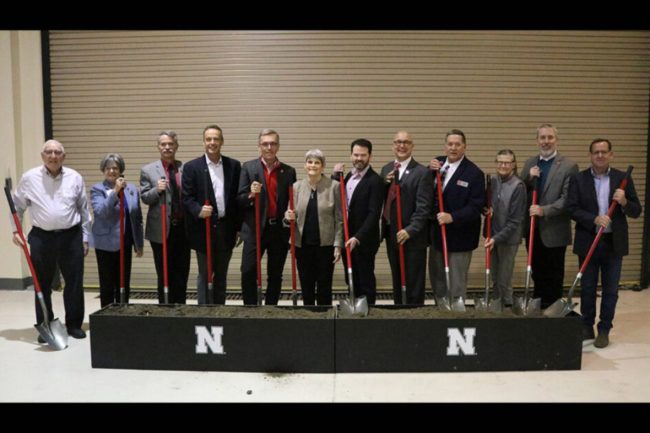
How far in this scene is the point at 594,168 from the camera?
4133mm

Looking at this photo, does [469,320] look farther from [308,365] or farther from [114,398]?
[114,398]

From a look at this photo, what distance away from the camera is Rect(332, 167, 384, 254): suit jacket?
13.5ft

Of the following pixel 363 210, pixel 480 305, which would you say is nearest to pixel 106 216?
pixel 363 210

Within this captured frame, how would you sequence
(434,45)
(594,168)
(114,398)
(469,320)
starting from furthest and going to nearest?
(434,45)
(594,168)
(469,320)
(114,398)

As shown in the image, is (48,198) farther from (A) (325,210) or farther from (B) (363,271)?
(B) (363,271)

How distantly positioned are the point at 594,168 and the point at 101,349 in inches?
153

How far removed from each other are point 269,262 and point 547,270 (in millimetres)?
2331

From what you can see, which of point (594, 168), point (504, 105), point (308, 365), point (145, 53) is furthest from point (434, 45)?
point (308, 365)

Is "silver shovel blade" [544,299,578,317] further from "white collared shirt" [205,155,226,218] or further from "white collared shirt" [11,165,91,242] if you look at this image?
"white collared shirt" [11,165,91,242]

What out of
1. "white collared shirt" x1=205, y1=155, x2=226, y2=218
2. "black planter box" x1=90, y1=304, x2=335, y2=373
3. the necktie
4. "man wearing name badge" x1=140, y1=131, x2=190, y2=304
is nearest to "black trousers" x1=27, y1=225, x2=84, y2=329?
"man wearing name badge" x1=140, y1=131, x2=190, y2=304

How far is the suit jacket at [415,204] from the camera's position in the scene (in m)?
4.11

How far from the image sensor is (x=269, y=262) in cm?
437

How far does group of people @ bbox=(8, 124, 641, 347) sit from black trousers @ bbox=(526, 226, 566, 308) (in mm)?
10

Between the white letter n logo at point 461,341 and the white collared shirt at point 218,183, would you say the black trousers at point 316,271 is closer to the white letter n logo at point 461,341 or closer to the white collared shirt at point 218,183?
the white collared shirt at point 218,183
